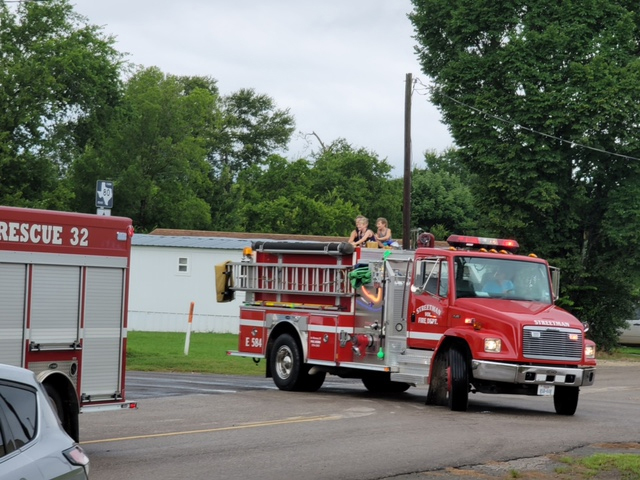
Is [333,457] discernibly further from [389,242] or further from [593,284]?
[593,284]

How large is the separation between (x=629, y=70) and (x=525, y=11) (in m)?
4.88

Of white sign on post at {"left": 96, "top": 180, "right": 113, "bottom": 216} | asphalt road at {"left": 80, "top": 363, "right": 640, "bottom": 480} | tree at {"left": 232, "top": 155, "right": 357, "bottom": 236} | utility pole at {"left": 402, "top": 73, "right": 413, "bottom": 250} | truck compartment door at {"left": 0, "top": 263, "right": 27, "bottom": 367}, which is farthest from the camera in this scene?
tree at {"left": 232, "top": 155, "right": 357, "bottom": 236}

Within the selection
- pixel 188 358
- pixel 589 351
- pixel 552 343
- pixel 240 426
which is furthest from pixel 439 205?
pixel 240 426

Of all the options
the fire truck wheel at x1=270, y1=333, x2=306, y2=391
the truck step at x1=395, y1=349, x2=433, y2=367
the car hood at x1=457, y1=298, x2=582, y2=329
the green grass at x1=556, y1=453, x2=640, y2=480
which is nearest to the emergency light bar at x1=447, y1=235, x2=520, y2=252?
the car hood at x1=457, y1=298, x2=582, y2=329

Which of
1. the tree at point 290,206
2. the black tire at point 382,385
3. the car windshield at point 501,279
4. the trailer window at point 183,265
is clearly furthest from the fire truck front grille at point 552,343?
the tree at point 290,206

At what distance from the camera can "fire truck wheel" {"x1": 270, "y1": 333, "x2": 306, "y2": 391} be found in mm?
21641

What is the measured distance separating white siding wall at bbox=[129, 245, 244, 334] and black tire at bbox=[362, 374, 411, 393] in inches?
1161

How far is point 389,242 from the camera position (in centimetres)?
2275

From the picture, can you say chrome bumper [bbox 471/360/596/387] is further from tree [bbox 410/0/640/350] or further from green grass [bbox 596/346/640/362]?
green grass [bbox 596/346/640/362]

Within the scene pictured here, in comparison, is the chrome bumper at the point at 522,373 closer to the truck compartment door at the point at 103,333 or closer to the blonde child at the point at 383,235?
the blonde child at the point at 383,235

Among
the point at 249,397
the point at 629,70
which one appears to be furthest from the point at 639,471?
the point at 629,70

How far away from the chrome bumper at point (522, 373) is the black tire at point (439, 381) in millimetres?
774

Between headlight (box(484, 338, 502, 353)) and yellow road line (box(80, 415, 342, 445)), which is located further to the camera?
headlight (box(484, 338, 502, 353))

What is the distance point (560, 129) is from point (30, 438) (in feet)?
126
